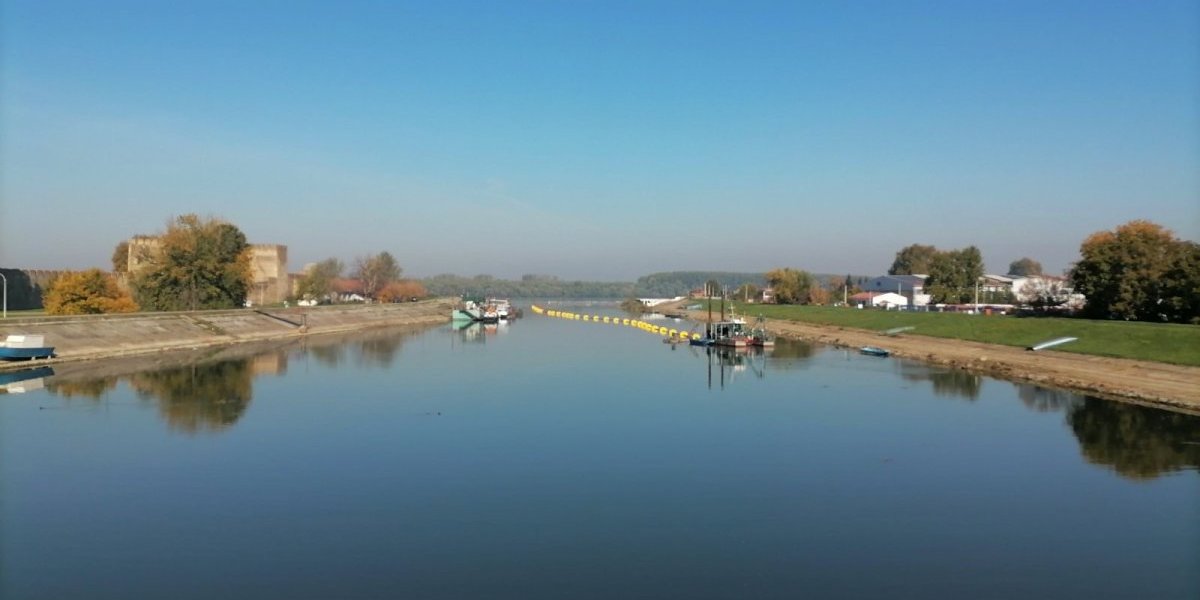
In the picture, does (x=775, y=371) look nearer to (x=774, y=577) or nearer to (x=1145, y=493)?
(x=1145, y=493)

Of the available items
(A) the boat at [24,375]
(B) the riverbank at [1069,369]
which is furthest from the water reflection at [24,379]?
(B) the riverbank at [1069,369]

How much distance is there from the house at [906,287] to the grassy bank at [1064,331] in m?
31.2

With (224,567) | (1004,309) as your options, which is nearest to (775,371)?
(224,567)

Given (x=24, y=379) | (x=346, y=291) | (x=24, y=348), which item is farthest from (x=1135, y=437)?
(x=346, y=291)

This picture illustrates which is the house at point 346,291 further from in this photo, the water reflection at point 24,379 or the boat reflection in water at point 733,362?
the water reflection at point 24,379

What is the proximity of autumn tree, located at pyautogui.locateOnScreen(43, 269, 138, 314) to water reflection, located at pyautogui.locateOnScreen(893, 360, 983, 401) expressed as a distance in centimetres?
5165

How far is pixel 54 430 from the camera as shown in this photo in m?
25.6

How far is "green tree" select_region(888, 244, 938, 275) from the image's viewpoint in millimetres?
148250

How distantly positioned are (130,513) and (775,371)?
3598 centimetres

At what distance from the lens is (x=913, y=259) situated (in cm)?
15075

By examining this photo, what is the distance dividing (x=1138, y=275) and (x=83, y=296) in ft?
224

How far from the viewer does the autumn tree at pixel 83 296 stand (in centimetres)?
5809

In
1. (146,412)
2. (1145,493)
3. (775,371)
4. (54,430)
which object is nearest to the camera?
(1145,493)

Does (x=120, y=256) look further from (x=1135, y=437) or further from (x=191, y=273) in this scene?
(x=1135, y=437)
